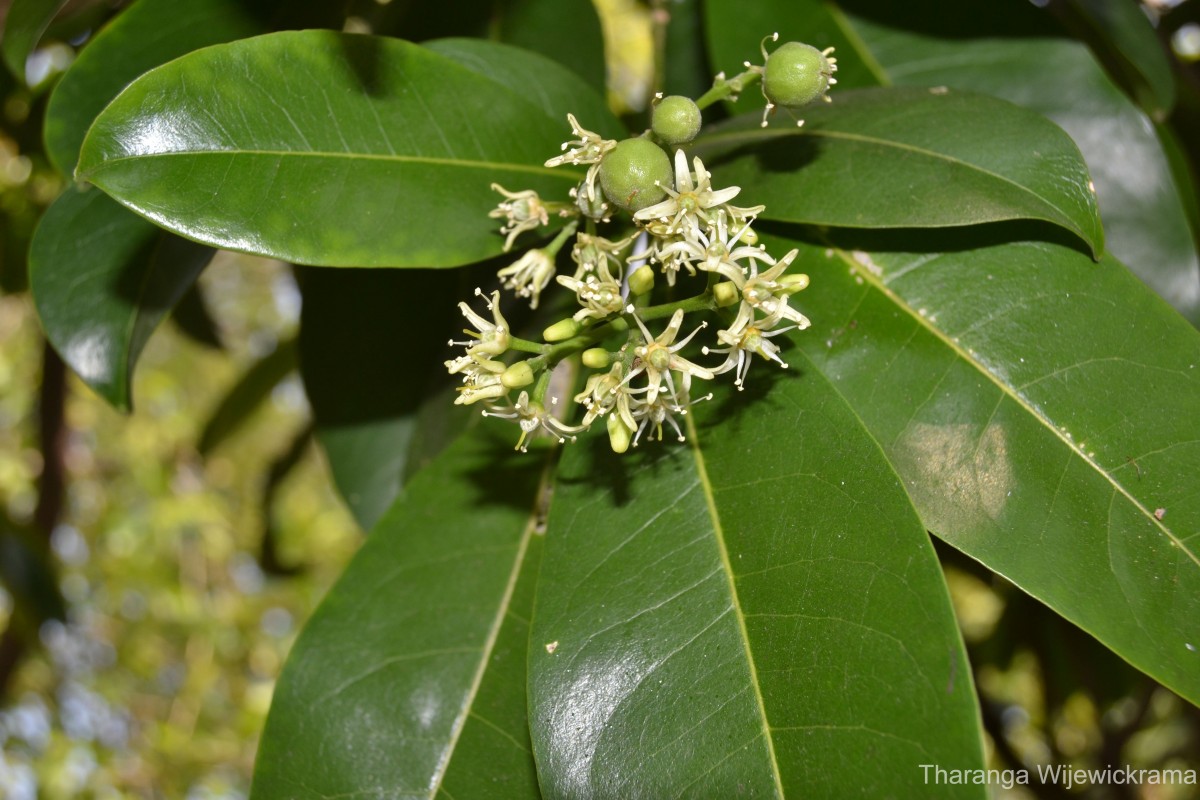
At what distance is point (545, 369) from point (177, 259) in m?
0.56

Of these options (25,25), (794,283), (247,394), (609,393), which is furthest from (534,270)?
(247,394)

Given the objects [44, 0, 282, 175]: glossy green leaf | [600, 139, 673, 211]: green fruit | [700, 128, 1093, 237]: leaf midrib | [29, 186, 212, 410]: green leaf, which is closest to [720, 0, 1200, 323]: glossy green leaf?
[700, 128, 1093, 237]: leaf midrib

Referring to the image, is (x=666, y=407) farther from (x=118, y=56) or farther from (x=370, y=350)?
(x=118, y=56)

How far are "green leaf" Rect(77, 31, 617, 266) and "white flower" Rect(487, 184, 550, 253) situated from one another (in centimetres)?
3

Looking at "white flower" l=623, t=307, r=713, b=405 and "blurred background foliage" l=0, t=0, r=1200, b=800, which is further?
"blurred background foliage" l=0, t=0, r=1200, b=800

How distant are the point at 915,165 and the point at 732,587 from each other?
521 millimetres

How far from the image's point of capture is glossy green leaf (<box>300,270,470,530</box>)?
65.7 inches

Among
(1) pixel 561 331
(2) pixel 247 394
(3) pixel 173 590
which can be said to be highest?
(1) pixel 561 331

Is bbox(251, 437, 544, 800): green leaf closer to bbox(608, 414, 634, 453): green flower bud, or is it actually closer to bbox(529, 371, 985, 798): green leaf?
bbox(529, 371, 985, 798): green leaf

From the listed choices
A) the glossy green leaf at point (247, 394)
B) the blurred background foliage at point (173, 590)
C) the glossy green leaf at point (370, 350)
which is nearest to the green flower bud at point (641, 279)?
the glossy green leaf at point (370, 350)

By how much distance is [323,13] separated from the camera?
143cm

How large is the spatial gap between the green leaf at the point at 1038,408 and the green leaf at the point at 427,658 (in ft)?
1.75

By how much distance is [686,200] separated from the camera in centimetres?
105

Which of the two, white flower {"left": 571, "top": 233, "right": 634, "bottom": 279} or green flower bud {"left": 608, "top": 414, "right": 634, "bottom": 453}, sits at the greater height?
white flower {"left": 571, "top": 233, "right": 634, "bottom": 279}
